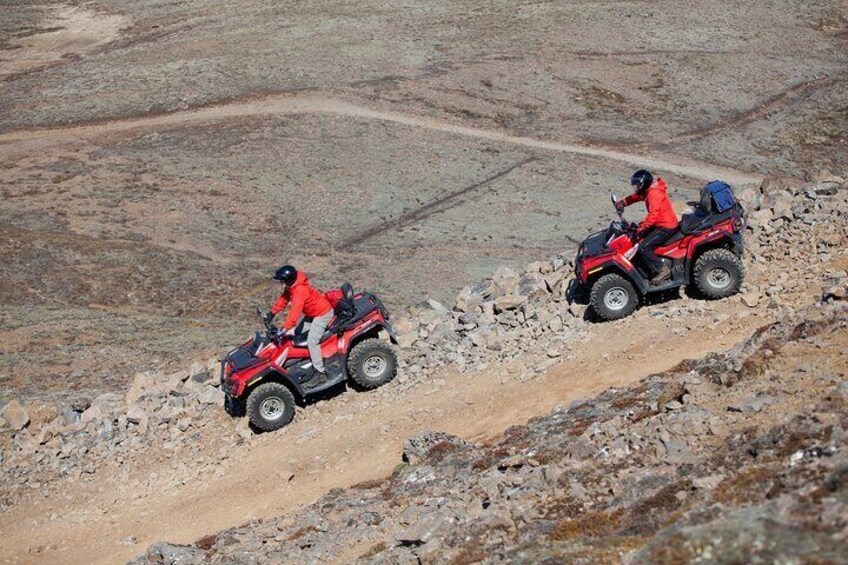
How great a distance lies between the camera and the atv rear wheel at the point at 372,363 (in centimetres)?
1838

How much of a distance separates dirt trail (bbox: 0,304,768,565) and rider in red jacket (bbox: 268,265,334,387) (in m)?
1.13

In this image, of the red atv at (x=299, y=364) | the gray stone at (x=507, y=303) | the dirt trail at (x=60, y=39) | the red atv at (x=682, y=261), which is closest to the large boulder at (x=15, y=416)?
the red atv at (x=299, y=364)

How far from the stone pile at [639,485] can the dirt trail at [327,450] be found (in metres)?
1.24

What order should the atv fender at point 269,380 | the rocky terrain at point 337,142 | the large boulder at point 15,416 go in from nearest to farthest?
the atv fender at point 269,380 → the large boulder at point 15,416 → the rocky terrain at point 337,142

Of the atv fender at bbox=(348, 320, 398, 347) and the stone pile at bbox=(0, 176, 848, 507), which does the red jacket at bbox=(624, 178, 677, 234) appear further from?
the atv fender at bbox=(348, 320, 398, 347)

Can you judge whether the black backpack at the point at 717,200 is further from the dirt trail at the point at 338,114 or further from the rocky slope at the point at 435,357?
the dirt trail at the point at 338,114

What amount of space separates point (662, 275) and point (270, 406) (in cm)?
733

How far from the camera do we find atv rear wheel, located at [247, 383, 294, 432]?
18000mm

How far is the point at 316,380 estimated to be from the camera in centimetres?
1836

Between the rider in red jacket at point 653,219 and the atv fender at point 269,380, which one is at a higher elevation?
the rider in red jacket at point 653,219

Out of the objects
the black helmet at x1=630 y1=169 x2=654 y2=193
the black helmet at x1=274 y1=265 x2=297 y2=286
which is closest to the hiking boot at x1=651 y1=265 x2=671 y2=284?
the black helmet at x1=630 y1=169 x2=654 y2=193

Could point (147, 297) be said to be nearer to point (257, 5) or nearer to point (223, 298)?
point (223, 298)

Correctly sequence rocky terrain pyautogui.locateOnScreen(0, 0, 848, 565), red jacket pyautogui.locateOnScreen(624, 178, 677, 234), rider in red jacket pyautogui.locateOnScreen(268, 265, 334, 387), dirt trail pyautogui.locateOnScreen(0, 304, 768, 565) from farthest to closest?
red jacket pyautogui.locateOnScreen(624, 178, 677, 234), rider in red jacket pyautogui.locateOnScreen(268, 265, 334, 387), dirt trail pyautogui.locateOnScreen(0, 304, 768, 565), rocky terrain pyautogui.locateOnScreen(0, 0, 848, 565)

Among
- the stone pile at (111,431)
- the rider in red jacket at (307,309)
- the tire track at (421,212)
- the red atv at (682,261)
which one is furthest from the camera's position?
the tire track at (421,212)
